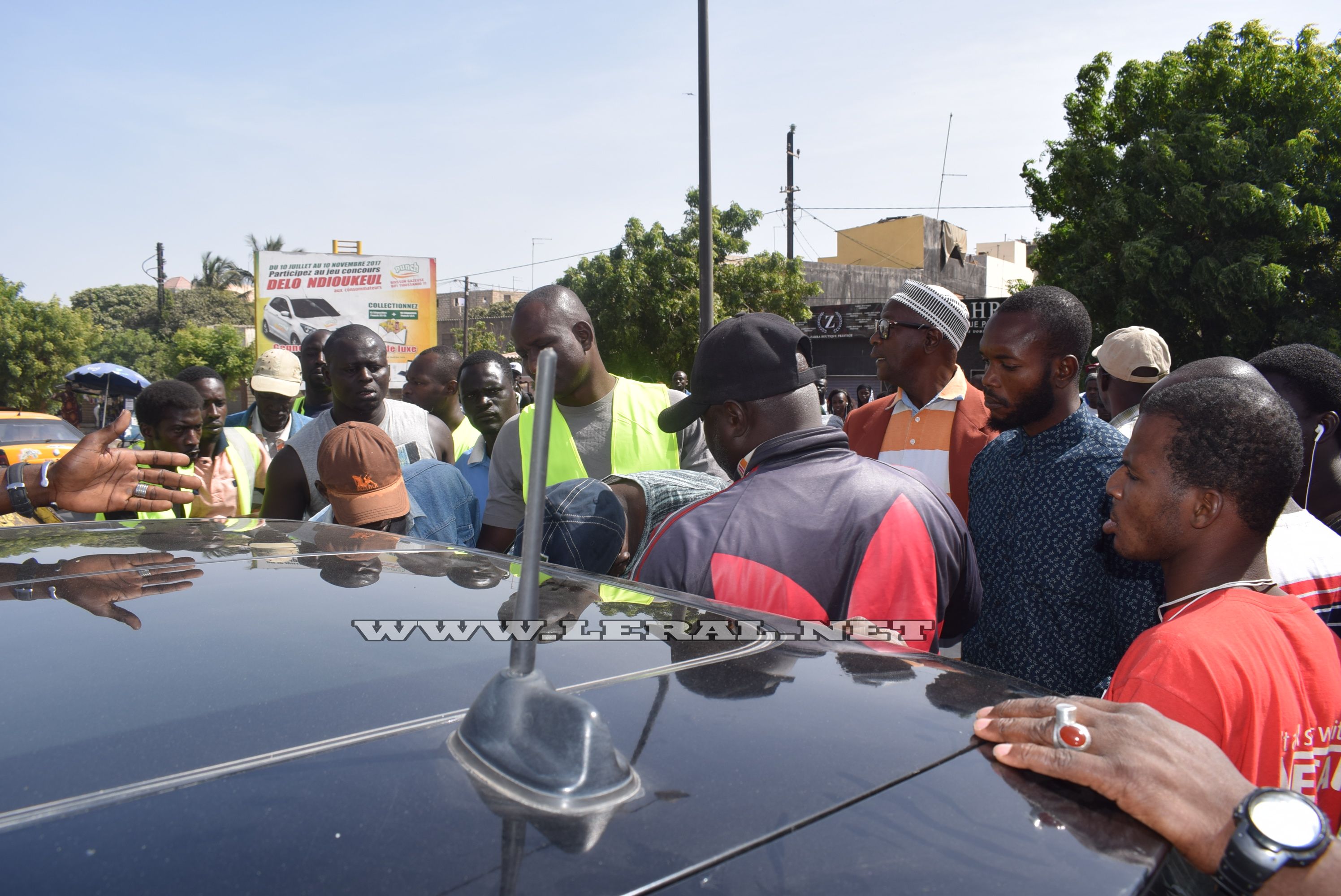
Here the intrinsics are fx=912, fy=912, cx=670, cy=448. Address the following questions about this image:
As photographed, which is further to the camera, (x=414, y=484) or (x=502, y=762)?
(x=414, y=484)

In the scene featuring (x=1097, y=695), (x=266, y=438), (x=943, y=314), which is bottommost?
(x=1097, y=695)

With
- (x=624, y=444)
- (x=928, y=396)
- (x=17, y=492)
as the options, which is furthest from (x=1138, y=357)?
(x=17, y=492)

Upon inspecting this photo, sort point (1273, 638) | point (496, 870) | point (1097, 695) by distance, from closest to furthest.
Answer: point (496, 870), point (1273, 638), point (1097, 695)

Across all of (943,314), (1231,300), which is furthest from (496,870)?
(1231,300)

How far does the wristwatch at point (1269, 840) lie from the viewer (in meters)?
0.95

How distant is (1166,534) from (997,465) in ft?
3.37

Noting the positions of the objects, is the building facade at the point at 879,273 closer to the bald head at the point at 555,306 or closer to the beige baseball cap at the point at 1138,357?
the beige baseball cap at the point at 1138,357

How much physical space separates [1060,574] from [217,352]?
41693 millimetres

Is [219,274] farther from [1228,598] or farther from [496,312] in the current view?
[1228,598]

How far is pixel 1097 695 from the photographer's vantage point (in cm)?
244

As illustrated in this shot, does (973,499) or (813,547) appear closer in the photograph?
(813,547)

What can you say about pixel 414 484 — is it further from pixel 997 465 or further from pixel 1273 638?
pixel 1273 638

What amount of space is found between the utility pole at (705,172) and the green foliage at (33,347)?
31.0 m

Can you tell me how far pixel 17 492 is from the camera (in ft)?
10.4
